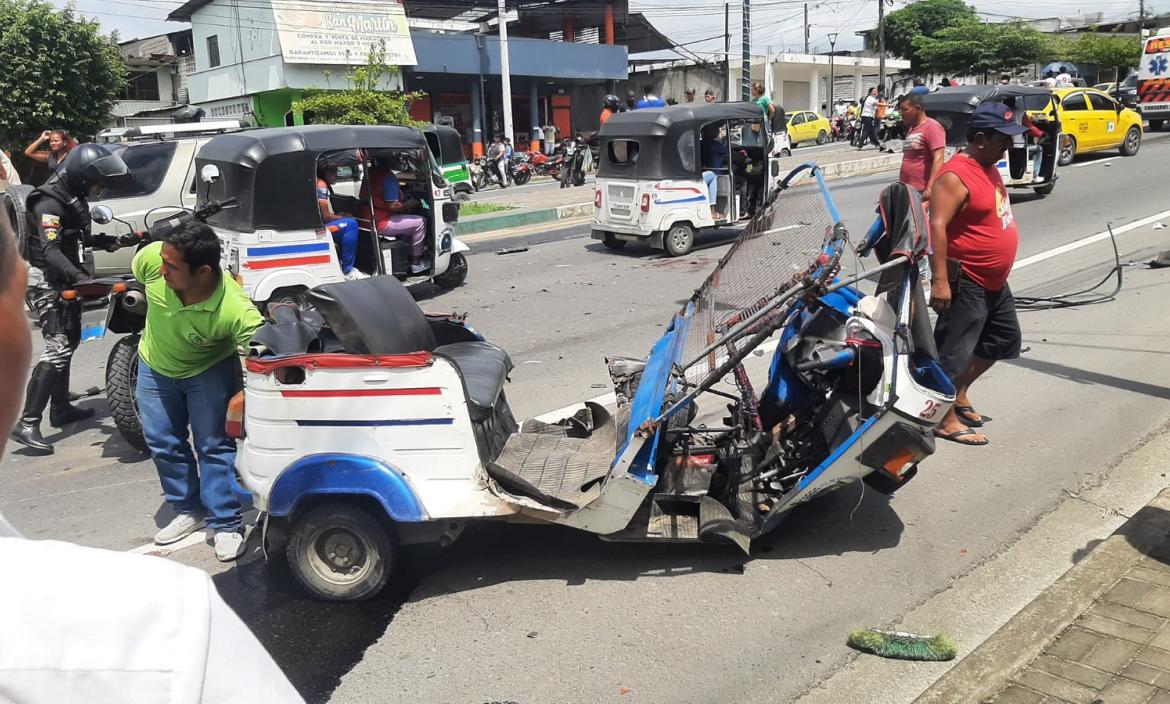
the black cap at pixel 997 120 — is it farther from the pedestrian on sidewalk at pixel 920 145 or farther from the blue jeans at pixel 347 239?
the blue jeans at pixel 347 239

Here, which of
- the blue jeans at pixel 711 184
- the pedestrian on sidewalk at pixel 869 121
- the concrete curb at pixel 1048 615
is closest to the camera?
the concrete curb at pixel 1048 615

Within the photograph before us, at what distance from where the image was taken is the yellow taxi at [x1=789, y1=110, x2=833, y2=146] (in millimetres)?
36219

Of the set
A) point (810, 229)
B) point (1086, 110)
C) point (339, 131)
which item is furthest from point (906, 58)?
point (810, 229)

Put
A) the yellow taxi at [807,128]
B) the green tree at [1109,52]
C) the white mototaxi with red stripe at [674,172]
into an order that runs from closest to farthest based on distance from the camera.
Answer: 1. the white mototaxi with red stripe at [674,172]
2. the yellow taxi at [807,128]
3. the green tree at [1109,52]

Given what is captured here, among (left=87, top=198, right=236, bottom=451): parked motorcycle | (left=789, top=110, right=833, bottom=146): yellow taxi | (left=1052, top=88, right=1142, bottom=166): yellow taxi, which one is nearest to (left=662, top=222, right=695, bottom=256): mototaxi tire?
(left=87, top=198, right=236, bottom=451): parked motorcycle

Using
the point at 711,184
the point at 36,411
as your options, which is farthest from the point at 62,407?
the point at 711,184

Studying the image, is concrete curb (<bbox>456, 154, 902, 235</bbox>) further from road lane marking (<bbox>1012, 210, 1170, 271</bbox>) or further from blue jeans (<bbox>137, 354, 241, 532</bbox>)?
blue jeans (<bbox>137, 354, 241, 532</bbox>)

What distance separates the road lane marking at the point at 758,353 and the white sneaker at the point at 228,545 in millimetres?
263

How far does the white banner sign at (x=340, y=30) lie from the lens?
29375mm

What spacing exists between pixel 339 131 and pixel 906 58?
60347mm

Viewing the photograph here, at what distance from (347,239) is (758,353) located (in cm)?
489

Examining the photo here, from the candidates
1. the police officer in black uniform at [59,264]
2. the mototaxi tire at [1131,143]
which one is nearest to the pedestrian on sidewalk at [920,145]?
the police officer in black uniform at [59,264]

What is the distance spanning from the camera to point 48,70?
70.4 feet

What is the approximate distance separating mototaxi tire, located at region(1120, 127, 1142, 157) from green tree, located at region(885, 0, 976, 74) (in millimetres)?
41598
